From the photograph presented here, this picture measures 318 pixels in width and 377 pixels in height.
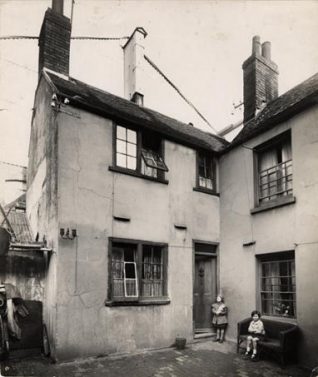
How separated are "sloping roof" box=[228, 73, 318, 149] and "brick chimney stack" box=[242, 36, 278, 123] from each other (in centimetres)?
49

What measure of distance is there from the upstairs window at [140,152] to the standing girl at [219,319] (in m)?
4.32

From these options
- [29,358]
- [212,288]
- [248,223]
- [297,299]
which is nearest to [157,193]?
[248,223]

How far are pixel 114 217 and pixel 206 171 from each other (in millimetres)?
4184

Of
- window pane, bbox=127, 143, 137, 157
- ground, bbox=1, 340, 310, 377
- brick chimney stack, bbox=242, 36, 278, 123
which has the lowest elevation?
ground, bbox=1, 340, 310, 377

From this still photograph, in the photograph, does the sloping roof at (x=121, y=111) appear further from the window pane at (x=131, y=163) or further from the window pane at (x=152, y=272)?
the window pane at (x=152, y=272)

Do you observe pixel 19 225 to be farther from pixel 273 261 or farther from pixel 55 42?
pixel 273 261

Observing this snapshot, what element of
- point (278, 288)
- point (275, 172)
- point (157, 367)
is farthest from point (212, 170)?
point (157, 367)

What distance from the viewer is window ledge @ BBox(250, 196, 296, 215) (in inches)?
353

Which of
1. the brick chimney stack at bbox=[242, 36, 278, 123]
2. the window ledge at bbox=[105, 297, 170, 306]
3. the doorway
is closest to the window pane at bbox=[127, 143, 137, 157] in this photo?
the doorway

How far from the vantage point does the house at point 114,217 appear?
8.41 m

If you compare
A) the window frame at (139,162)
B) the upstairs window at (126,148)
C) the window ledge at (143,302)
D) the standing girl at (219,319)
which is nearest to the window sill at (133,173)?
the window frame at (139,162)

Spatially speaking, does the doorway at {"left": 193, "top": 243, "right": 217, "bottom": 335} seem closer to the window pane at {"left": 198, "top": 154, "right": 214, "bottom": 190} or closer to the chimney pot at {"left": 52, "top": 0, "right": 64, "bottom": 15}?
the window pane at {"left": 198, "top": 154, "right": 214, "bottom": 190}

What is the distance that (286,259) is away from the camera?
9172mm

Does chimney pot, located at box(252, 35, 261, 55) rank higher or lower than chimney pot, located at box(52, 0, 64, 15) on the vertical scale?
lower
